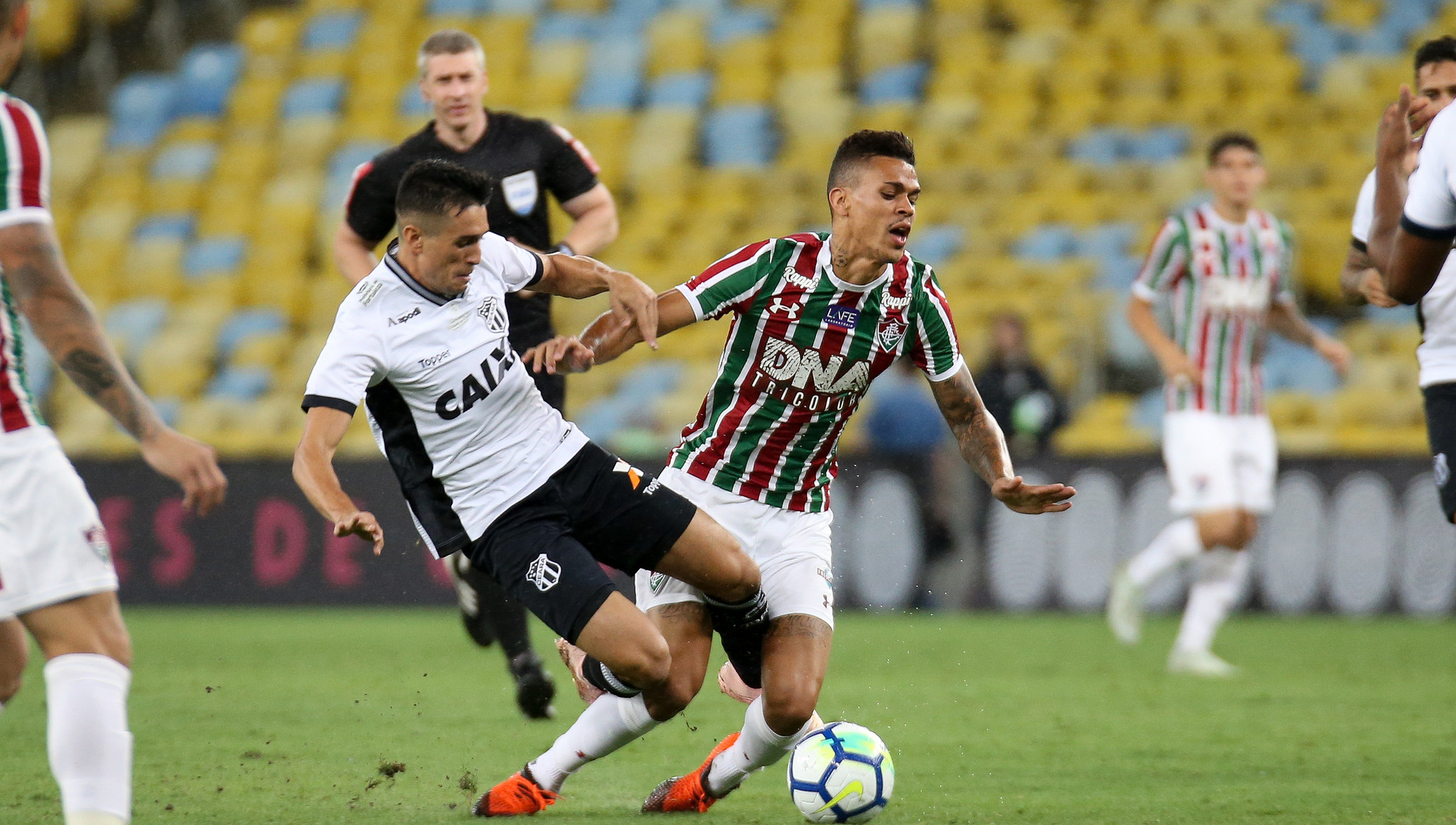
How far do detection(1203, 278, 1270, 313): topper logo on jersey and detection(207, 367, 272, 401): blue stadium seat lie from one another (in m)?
9.30

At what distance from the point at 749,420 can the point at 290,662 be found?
15.7 feet

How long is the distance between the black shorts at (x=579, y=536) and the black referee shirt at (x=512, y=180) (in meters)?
1.63

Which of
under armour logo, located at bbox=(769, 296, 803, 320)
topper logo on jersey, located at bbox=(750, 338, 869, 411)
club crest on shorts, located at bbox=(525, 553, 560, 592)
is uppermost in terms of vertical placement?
under armour logo, located at bbox=(769, 296, 803, 320)

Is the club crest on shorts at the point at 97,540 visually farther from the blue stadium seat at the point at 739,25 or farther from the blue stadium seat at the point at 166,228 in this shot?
the blue stadium seat at the point at 739,25

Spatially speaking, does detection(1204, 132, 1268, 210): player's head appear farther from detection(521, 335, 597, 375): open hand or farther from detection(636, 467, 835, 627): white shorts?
detection(521, 335, 597, 375): open hand

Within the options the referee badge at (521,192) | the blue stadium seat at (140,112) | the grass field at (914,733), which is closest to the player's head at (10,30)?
the grass field at (914,733)

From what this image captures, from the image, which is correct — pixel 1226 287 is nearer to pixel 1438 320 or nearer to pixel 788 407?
pixel 1438 320

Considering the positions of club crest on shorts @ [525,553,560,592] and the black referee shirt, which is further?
the black referee shirt

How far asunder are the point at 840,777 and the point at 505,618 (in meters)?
2.39

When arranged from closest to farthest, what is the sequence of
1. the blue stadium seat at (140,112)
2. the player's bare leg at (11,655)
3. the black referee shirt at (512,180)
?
the player's bare leg at (11,655)
the black referee shirt at (512,180)
the blue stadium seat at (140,112)

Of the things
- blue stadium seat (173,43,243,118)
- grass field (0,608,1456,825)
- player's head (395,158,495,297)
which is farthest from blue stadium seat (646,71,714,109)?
player's head (395,158,495,297)

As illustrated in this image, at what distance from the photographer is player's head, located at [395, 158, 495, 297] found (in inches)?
180

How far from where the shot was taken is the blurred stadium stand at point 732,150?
1387cm

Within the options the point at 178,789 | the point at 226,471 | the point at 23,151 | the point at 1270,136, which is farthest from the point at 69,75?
the point at 23,151
